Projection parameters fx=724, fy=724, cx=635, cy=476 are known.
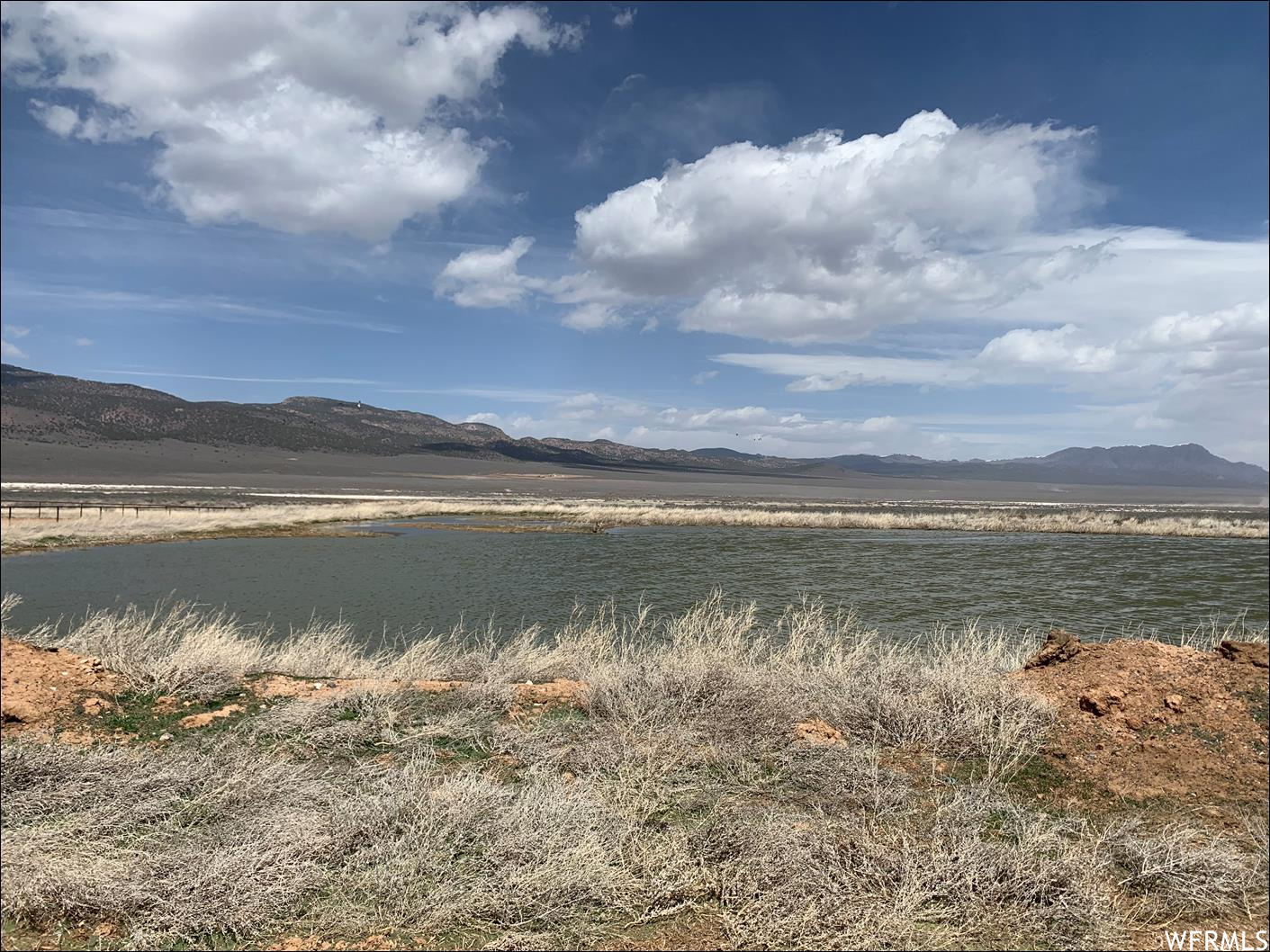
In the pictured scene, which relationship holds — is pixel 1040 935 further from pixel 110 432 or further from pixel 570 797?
pixel 110 432

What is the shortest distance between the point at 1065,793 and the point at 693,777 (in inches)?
145

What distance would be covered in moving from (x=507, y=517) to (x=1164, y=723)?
51.6m

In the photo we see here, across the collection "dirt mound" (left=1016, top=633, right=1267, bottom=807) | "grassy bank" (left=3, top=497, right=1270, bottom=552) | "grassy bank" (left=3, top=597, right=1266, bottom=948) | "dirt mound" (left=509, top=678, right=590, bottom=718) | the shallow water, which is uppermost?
"dirt mound" (left=1016, top=633, right=1267, bottom=807)

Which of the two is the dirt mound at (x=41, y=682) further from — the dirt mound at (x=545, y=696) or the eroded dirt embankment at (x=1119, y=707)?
the dirt mound at (x=545, y=696)

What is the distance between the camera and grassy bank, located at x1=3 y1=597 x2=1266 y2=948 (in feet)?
16.4

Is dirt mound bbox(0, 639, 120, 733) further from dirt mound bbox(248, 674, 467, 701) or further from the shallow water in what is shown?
the shallow water

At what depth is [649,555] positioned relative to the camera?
3712cm

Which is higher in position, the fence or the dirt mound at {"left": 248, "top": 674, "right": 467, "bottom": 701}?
the dirt mound at {"left": 248, "top": 674, "right": 467, "bottom": 701}

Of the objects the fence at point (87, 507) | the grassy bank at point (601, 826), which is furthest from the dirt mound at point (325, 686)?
the fence at point (87, 507)

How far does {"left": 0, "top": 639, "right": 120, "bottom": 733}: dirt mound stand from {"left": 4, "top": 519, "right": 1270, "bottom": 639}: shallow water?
9.91 meters

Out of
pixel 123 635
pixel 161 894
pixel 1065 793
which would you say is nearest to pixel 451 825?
pixel 161 894

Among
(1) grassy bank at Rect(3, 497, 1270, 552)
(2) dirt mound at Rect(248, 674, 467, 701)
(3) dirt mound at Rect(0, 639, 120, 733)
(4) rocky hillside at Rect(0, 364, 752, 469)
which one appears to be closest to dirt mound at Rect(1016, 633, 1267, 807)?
(2) dirt mound at Rect(248, 674, 467, 701)

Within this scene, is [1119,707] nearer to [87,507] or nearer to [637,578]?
[637,578]

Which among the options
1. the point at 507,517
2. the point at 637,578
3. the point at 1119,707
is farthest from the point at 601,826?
the point at 507,517
